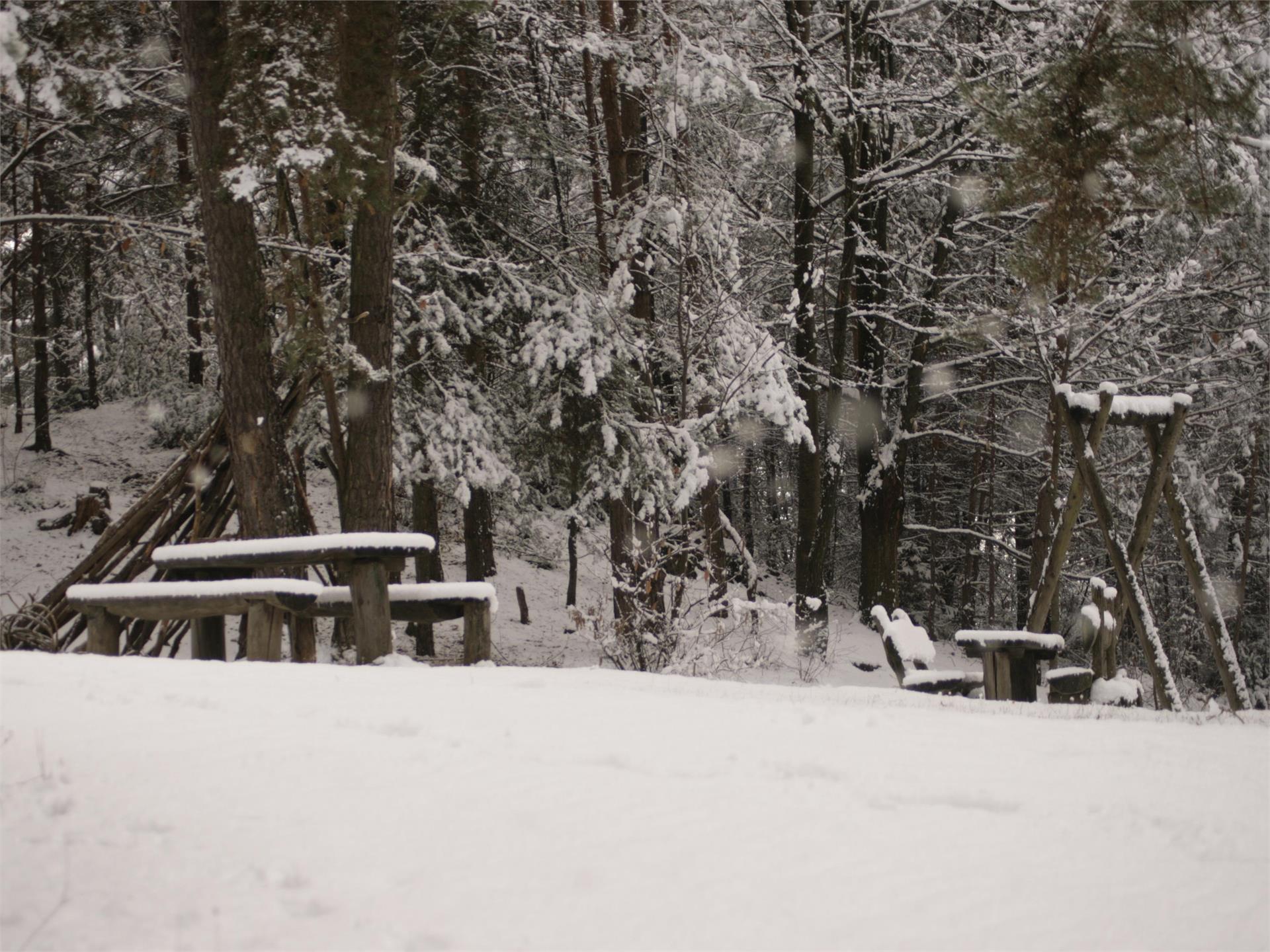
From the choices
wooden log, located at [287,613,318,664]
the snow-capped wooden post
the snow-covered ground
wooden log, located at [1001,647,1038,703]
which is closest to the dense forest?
the snow-capped wooden post

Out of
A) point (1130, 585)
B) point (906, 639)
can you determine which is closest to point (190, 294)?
point (906, 639)

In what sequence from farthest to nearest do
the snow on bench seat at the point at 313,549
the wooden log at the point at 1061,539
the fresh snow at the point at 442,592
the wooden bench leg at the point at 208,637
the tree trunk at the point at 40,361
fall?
the tree trunk at the point at 40,361, the wooden log at the point at 1061,539, the wooden bench leg at the point at 208,637, the fresh snow at the point at 442,592, the snow on bench seat at the point at 313,549

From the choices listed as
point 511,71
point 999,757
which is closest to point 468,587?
point 999,757

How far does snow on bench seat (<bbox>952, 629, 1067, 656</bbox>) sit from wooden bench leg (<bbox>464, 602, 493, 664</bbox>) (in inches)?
124

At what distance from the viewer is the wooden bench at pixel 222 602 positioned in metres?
5.93

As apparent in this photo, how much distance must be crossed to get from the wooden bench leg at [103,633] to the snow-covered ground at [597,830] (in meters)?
3.52

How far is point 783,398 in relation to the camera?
1088 cm

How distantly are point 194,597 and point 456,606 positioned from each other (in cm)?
156

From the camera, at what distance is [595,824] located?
93.4 inches

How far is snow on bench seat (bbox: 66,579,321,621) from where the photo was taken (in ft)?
19.4

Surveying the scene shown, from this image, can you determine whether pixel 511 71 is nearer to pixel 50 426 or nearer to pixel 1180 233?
pixel 1180 233

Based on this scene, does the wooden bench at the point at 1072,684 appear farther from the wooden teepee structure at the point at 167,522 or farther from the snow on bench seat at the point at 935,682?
the wooden teepee structure at the point at 167,522

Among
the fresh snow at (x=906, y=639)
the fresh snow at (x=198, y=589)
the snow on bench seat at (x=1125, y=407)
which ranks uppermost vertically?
the snow on bench seat at (x=1125, y=407)

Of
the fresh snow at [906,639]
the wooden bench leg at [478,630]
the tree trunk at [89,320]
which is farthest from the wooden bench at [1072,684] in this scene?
the tree trunk at [89,320]
